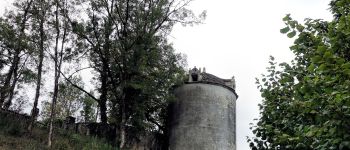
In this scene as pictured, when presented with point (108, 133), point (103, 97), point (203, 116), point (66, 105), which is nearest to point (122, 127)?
point (108, 133)

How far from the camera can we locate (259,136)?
13.5 metres

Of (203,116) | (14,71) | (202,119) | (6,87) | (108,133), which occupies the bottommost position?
(108,133)

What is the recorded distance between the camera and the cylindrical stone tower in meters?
33.5

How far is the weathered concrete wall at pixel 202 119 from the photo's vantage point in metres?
33.5

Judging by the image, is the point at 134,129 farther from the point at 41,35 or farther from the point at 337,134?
the point at 337,134

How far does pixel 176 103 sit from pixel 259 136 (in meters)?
22.7

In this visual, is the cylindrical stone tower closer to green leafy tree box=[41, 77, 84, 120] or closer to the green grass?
the green grass

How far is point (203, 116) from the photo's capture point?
3412 cm

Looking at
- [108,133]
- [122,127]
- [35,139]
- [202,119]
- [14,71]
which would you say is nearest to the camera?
[35,139]

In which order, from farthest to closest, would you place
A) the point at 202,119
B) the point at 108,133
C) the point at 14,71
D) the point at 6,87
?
1. the point at 202,119
2. the point at 108,133
3. the point at 14,71
4. the point at 6,87

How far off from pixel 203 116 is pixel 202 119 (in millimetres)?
285

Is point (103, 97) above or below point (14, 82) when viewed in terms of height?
below

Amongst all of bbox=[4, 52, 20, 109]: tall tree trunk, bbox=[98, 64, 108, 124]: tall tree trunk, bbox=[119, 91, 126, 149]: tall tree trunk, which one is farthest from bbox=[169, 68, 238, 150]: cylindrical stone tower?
bbox=[4, 52, 20, 109]: tall tree trunk

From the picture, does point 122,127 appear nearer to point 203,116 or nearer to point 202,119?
point 202,119
